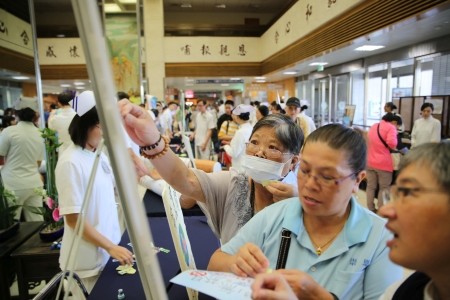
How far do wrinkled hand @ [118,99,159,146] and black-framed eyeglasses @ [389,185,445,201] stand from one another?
0.80 m

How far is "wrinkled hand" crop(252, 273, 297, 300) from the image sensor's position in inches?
27.5

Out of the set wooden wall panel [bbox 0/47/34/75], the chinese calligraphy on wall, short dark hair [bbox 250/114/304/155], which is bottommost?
short dark hair [bbox 250/114/304/155]

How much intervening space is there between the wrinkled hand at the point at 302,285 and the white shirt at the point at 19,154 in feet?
11.8

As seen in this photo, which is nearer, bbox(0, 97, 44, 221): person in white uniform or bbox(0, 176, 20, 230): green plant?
bbox(0, 176, 20, 230): green plant

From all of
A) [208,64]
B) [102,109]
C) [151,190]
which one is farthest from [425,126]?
[208,64]

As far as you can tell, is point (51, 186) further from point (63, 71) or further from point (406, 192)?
point (63, 71)

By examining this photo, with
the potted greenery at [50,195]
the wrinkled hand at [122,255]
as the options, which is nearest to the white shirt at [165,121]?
the potted greenery at [50,195]

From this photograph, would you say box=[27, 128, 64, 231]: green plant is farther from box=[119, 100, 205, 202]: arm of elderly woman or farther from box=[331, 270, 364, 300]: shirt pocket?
box=[331, 270, 364, 300]: shirt pocket

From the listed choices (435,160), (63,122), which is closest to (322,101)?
(63,122)

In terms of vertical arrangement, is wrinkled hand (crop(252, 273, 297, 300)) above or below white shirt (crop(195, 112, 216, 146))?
above

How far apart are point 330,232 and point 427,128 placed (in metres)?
5.91

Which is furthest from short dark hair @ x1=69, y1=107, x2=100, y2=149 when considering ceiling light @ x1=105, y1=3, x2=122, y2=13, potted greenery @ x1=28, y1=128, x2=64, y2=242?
ceiling light @ x1=105, y1=3, x2=122, y2=13

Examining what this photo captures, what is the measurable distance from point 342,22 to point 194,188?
19.0 feet

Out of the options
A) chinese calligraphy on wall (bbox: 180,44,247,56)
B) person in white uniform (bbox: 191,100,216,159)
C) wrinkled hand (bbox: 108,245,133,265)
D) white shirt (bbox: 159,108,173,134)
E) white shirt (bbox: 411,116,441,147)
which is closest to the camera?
wrinkled hand (bbox: 108,245,133,265)
